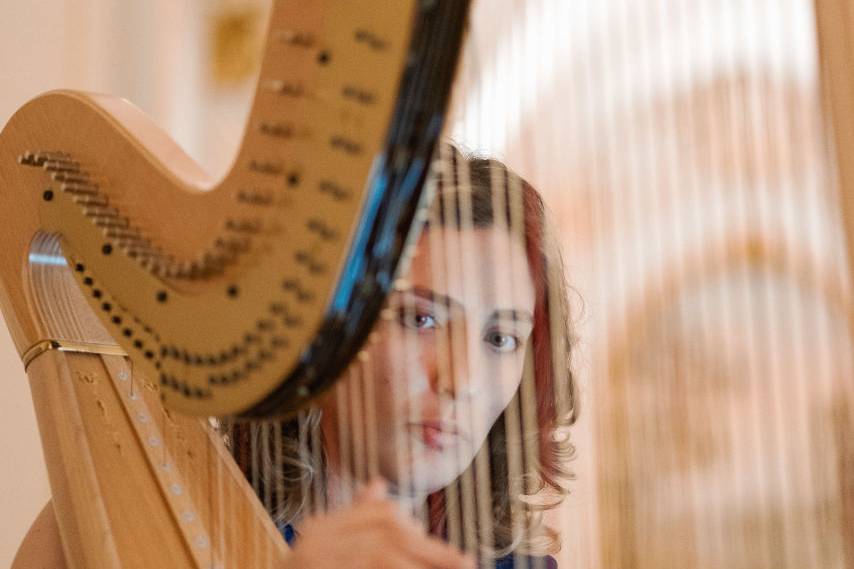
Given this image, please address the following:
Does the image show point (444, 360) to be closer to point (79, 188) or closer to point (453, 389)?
point (453, 389)

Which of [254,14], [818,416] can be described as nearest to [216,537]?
[818,416]

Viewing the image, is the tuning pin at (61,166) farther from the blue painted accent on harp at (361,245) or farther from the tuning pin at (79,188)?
the blue painted accent on harp at (361,245)

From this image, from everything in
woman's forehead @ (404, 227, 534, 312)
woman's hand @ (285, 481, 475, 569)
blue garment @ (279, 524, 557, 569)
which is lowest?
blue garment @ (279, 524, 557, 569)

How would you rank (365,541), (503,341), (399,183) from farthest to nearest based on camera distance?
(503,341), (365,541), (399,183)

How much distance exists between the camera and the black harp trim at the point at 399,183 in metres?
0.45

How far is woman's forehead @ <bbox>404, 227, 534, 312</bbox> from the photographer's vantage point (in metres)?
0.70

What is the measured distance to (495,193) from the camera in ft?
2.22

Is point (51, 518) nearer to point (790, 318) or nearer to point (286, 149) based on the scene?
point (286, 149)

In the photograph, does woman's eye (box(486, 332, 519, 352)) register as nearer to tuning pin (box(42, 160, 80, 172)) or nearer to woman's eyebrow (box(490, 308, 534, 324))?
woman's eyebrow (box(490, 308, 534, 324))

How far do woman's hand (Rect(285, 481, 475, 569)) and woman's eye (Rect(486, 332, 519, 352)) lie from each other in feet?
0.44

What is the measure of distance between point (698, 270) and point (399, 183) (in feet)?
0.53

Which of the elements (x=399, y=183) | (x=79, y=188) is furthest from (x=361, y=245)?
(x=79, y=188)

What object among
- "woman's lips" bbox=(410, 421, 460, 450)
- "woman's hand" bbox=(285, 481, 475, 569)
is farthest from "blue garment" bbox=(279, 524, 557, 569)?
"woman's hand" bbox=(285, 481, 475, 569)

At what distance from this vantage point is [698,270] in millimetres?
543
